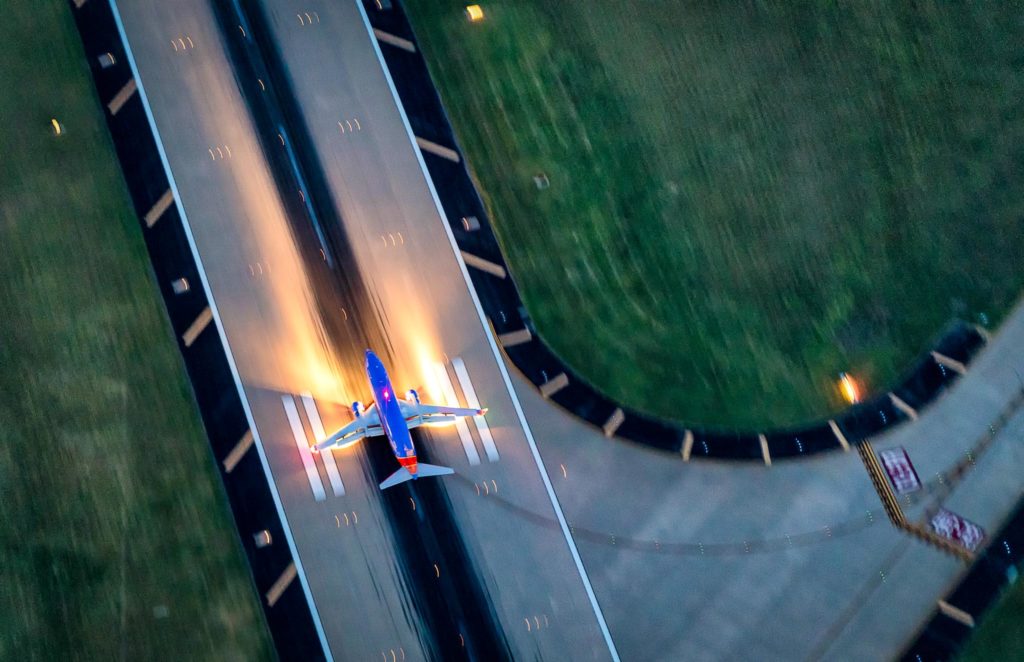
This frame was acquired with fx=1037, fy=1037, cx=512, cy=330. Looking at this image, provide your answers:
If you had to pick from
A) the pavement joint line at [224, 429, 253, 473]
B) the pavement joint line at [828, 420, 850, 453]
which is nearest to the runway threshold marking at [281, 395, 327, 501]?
the pavement joint line at [224, 429, 253, 473]

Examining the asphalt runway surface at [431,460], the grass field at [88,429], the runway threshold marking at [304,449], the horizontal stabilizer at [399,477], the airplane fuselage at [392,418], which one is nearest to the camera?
the grass field at [88,429]

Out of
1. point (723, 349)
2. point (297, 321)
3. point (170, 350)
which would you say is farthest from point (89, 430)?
Answer: point (723, 349)

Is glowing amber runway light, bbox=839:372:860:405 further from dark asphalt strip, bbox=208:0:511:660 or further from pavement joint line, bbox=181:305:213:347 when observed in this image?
pavement joint line, bbox=181:305:213:347

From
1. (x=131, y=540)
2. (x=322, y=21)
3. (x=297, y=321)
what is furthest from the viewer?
(x=322, y=21)

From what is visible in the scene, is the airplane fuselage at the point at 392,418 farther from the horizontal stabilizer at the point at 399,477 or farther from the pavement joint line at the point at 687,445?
the pavement joint line at the point at 687,445

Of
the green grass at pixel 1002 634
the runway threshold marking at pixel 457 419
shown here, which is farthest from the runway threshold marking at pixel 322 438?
the green grass at pixel 1002 634

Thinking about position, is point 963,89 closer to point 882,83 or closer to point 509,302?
point 882,83

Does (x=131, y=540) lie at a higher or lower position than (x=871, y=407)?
higher

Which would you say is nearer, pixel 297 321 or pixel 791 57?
pixel 297 321
